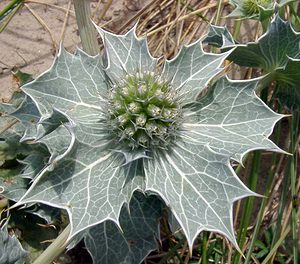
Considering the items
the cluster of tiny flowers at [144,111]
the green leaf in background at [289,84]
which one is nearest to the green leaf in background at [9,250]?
the cluster of tiny flowers at [144,111]

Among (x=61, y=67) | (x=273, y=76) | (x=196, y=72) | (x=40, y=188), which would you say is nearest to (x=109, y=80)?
(x=61, y=67)

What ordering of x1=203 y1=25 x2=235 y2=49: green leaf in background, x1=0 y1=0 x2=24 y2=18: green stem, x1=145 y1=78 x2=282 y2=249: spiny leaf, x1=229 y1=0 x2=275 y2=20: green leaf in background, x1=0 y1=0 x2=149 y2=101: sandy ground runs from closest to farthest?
x1=145 y1=78 x2=282 y2=249: spiny leaf
x1=203 y1=25 x2=235 y2=49: green leaf in background
x1=229 y1=0 x2=275 y2=20: green leaf in background
x1=0 y1=0 x2=24 y2=18: green stem
x1=0 y1=0 x2=149 y2=101: sandy ground

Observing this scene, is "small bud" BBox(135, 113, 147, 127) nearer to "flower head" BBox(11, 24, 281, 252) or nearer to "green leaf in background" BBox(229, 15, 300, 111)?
"flower head" BBox(11, 24, 281, 252)

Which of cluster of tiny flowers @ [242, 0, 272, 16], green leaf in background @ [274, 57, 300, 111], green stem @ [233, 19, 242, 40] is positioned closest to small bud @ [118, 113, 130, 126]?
green leaf in background @ [274, 57, 300, 111]

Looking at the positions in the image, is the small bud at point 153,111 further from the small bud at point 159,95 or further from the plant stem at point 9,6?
the plant stem at point 9,6

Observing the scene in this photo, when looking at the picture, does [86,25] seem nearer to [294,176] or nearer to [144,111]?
[144,111]

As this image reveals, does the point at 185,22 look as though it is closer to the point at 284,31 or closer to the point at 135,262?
the point at 284,31

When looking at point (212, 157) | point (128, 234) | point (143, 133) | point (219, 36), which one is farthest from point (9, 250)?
point (219, 36)
